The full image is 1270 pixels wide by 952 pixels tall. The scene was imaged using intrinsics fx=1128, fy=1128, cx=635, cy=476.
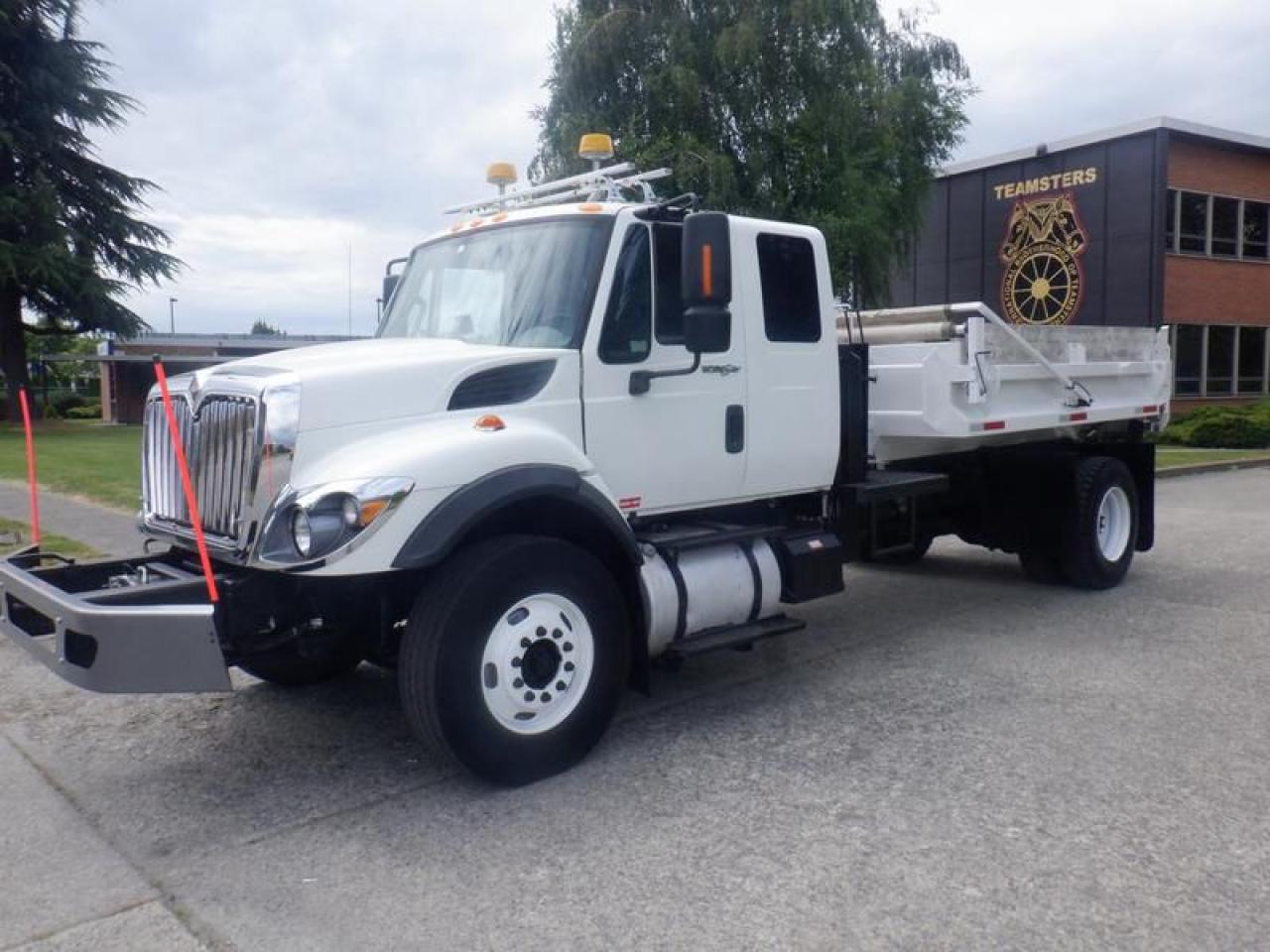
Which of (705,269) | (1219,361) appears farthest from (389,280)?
(1219,361)

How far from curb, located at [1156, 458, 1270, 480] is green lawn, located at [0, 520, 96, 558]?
48.5 feet

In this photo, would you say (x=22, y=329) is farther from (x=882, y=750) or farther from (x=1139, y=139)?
(x=882, y=750)

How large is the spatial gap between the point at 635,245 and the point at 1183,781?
334 centimetres

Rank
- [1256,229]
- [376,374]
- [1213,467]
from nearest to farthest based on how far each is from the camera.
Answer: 1. [376,374]
2. [1213,467]
3. [1256,229]

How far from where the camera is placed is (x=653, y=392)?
5453mm

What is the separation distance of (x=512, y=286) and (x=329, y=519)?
1729 millimetres

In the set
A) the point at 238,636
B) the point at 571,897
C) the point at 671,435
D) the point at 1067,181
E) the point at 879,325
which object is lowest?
the point at 571,897

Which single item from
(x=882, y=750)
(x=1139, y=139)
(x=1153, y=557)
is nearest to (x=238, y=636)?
(x=882, y=750)

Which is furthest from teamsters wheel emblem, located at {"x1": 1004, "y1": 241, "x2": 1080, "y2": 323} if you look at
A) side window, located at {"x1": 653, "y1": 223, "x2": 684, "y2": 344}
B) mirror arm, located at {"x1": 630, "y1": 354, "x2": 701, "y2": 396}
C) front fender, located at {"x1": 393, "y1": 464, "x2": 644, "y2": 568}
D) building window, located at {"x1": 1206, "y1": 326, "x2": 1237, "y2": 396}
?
front fender, located at {"x1": 393, "y1": 464, "x2": 644, "y2": 568}

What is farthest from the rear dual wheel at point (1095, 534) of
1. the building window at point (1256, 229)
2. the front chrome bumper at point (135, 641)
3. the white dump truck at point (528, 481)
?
the building window at point (1256, 229)

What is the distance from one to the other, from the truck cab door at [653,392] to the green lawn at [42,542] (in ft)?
17.9

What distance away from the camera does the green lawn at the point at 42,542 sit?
368 inches

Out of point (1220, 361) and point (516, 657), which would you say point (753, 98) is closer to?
point (1220, 361)

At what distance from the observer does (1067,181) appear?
26.9m
